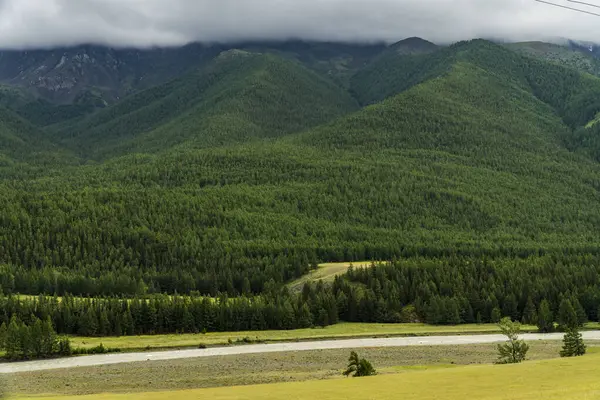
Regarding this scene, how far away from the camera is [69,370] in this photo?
393ft

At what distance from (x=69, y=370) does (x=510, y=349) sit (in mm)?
73237

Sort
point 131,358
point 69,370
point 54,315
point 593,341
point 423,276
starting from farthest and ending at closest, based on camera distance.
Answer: point 423,276 < point 54,315 < point 593,341 < point 131,358 < point 69,370

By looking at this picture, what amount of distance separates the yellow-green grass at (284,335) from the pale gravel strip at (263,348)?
4256 millimetres

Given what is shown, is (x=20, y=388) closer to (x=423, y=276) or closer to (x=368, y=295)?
(x=368, y=295)

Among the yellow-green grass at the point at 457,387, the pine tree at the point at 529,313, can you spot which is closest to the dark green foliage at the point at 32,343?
the yellow-green grass at the point at 457,387

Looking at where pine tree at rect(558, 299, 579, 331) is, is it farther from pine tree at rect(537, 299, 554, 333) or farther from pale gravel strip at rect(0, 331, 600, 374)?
pale gravel strip at rect(0, 331, 600, 374)

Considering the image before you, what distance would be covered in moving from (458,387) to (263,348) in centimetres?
7059

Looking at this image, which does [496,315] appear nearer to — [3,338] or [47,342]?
[47,342]

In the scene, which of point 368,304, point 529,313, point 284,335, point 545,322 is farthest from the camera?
point 368,304

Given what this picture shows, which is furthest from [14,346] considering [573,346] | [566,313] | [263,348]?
[566,313]

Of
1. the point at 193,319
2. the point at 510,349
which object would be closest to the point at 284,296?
the point at 193,319

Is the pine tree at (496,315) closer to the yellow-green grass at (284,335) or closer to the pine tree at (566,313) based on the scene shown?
the yellow-green grass at (284,335)

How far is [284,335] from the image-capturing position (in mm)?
149375

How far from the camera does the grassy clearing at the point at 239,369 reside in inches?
4048
